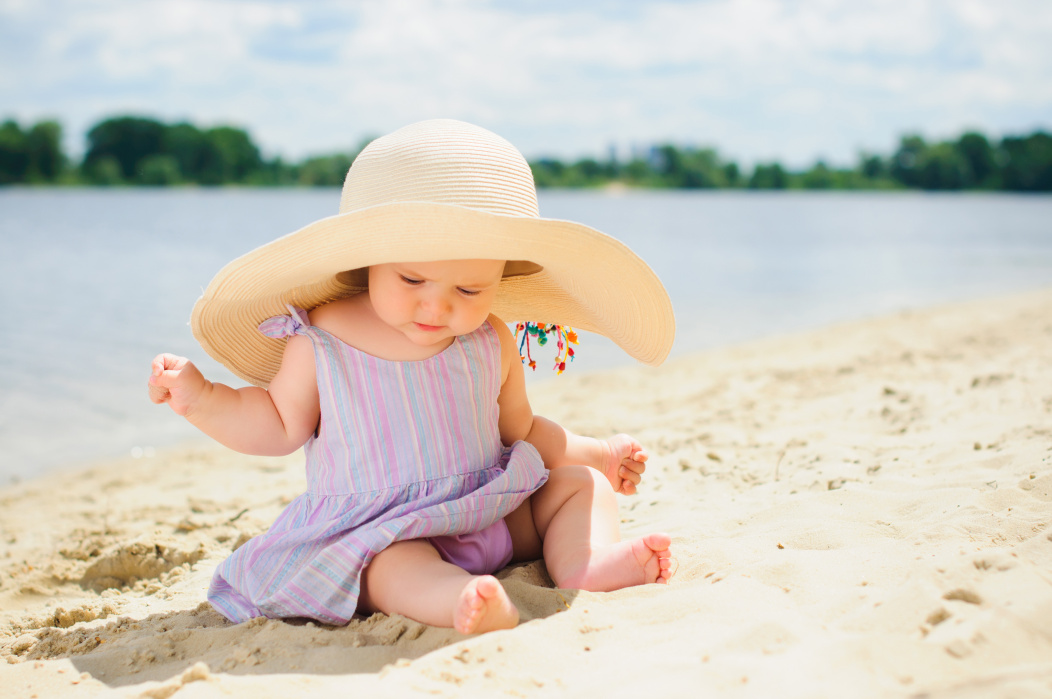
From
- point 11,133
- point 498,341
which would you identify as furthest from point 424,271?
point 11,133

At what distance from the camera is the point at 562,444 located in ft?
8.51

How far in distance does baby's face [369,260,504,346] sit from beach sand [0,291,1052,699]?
0.69 meters

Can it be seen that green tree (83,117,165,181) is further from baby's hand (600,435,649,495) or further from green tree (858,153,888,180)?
baby's hand (600,435,649,495)

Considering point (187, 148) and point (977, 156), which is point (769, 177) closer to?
point (977, 156)

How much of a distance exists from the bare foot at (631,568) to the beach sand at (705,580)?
49mm

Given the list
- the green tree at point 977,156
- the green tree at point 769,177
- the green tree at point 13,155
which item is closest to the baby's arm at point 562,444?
the green tree at point 13,155

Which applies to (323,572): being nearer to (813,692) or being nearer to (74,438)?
(813,692)

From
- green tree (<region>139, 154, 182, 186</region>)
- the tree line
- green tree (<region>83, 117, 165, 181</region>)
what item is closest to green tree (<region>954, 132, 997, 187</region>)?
the tree line

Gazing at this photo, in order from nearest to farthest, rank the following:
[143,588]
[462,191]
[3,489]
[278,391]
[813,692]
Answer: [813,692] → [462,191] → [278,391] → [143,588] → [3,489]

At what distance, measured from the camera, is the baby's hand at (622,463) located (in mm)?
2602

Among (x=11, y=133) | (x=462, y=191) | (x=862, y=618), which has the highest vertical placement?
(x=11, y=133)

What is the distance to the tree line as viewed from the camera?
187 feet

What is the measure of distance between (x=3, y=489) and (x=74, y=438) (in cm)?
81

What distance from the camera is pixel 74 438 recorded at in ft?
16.7
